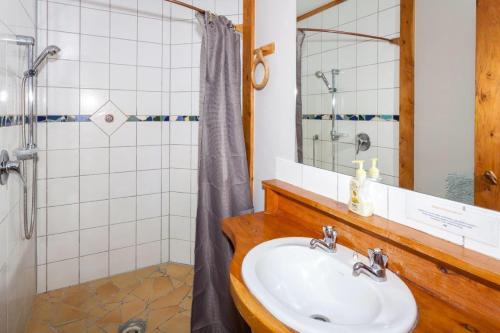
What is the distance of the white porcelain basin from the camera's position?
696mm

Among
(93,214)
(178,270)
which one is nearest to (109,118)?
(93,214)

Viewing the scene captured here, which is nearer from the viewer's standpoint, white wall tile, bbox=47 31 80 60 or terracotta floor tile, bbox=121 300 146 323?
terracotta floor tile, bbox=121 300 146 323

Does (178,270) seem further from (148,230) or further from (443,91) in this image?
(443,91)

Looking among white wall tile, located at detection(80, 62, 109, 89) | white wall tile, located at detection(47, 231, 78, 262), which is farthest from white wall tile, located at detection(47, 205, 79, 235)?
white wall tile, located at detection(80, 62, 109, 89)

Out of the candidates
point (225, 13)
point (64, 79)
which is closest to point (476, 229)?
point (225, 13)

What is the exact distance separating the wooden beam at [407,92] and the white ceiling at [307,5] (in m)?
0.48

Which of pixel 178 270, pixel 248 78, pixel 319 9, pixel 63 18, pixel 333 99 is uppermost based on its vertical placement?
pixel 63 18

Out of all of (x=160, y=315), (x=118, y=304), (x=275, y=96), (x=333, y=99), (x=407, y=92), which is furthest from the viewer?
(x=118, y=304)

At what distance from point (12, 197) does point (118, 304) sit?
3.38ft

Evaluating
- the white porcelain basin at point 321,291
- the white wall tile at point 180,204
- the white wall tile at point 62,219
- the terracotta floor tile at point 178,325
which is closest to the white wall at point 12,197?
the white wall tile at point 62,219

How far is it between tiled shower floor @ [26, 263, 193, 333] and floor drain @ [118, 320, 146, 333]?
0.03 meters

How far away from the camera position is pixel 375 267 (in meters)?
0.90

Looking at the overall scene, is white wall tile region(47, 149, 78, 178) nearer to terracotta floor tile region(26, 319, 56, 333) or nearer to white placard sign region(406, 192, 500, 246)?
terracotta floor tile region(26, 319, 56, 333)

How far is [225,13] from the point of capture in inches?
91.8
